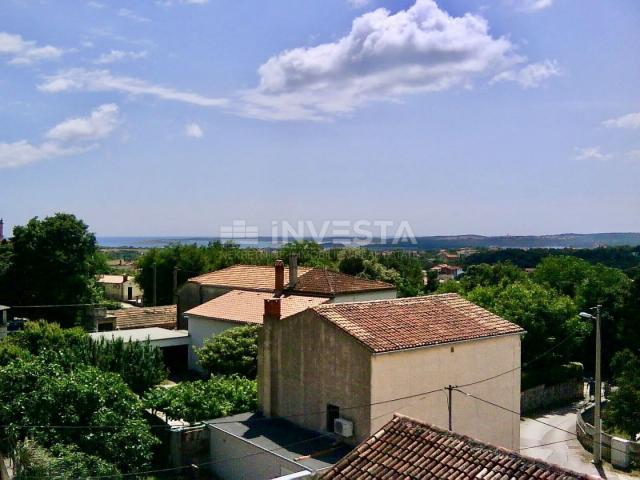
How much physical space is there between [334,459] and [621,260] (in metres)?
115

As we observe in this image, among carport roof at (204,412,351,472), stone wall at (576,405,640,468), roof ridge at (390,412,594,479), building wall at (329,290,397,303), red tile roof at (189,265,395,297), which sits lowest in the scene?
stone wall at (576,405,640,468)

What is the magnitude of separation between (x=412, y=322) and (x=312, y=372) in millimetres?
3582

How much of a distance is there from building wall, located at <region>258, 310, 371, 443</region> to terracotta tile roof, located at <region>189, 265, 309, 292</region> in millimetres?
14228

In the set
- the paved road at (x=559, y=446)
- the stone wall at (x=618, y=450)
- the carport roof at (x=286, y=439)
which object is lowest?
the paved road at (x=559, y=446)

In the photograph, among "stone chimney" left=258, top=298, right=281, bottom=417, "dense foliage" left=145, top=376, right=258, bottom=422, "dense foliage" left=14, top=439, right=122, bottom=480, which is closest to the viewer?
"dense foliage" left=14, top=439, right=122, bottom=480

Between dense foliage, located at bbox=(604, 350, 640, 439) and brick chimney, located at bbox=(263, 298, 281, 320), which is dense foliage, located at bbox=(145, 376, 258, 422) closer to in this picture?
brick chimney, located at bbox=(263, 298, 281, 320)

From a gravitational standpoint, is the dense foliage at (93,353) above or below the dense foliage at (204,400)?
above

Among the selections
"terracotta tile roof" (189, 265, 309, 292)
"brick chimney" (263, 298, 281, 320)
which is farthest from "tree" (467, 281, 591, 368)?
"brick chimney" (263, 298, 281, 320)

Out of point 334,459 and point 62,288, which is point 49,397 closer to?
point 334,459

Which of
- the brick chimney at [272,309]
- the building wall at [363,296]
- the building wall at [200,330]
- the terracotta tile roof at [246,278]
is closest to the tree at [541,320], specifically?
the building wall at [363,296]

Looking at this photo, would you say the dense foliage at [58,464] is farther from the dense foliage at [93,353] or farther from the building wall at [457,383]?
the building wall at [457,383]

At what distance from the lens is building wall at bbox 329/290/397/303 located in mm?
32312

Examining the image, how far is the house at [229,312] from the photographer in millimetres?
31578

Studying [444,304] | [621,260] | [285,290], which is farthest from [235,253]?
[621,260]
